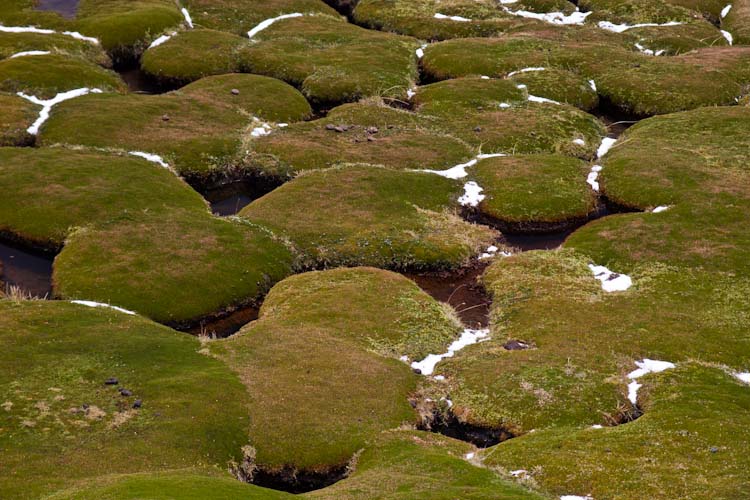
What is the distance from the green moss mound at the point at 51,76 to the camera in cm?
5928

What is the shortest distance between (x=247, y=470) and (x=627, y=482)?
13.4 meters

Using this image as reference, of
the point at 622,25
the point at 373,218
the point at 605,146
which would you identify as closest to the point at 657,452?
the point at 373,218

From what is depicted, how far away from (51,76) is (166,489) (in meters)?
46.0

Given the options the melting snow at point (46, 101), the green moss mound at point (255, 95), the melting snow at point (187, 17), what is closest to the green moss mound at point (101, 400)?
the melting snow at point (46, 101)

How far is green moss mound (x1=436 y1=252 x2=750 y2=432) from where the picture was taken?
32.7m

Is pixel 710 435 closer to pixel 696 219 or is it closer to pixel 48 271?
pixel 696 219

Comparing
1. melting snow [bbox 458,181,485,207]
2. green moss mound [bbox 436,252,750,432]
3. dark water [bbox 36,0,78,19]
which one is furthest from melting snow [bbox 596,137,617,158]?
dark water [bbox 36,0,78,19]

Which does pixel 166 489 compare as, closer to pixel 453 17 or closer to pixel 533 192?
pixel 533 192

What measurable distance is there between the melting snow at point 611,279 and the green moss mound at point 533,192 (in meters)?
6.22

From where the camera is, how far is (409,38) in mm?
76812

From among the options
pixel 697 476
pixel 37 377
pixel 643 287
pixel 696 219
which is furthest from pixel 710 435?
pixel 37 377

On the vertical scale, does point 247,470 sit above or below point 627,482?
below

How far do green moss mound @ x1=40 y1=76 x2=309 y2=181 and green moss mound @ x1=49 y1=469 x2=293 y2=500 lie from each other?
99.2 feet

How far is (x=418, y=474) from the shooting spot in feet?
89.0
